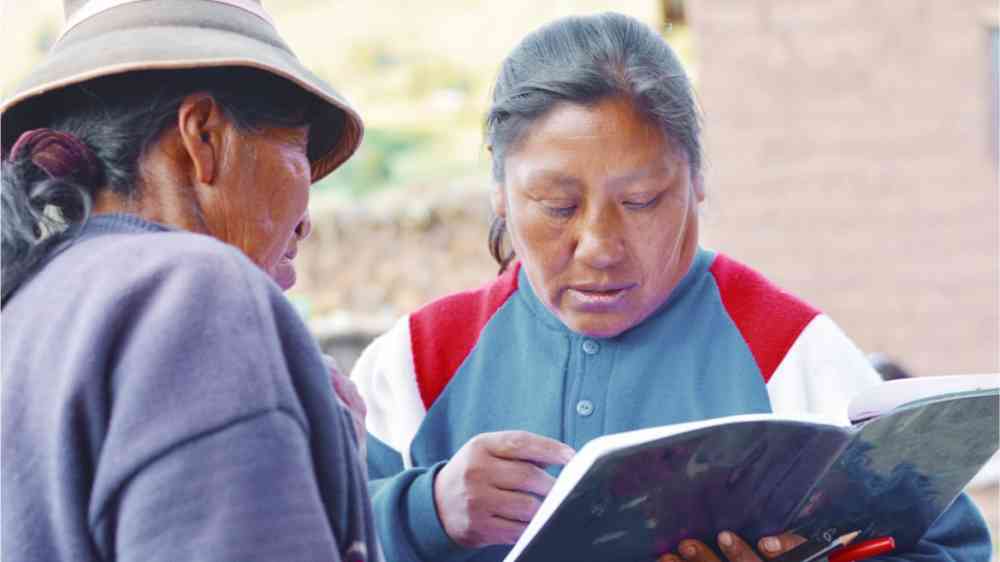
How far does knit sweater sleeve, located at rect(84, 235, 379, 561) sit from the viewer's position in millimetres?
1343

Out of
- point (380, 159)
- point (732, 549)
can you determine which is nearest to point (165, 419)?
point (732, 549)

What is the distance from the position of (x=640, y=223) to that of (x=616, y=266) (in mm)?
82

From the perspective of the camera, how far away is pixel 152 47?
65.6 inches

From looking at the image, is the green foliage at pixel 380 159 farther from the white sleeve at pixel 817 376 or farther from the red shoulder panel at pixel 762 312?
the white sleeve at pixel 817 376

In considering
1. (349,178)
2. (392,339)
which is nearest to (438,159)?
(349,178)

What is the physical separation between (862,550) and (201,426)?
1.18m

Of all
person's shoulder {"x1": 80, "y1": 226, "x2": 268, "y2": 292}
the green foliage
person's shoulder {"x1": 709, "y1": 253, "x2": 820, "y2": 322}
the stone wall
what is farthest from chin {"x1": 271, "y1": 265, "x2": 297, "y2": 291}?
the green foliage

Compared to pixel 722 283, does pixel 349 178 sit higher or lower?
lower

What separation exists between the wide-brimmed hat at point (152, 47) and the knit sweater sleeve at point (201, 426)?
322mm

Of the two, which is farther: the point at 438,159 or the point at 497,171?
the point at 438,159

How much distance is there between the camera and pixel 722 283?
8.05 feet

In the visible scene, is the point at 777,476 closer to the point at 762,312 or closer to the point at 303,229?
the point at 762,312

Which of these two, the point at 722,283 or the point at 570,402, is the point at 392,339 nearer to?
the point at 570,402

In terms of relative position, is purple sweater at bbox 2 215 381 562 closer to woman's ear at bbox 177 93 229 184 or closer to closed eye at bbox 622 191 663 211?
woman's ear at bbox 177 93 229 184
